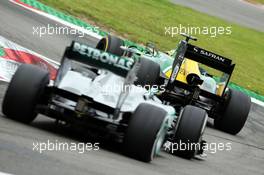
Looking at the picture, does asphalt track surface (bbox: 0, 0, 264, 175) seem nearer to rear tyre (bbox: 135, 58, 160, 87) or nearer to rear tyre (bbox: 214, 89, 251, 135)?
rear tyre (bbox: 214, 89, 251, 135)

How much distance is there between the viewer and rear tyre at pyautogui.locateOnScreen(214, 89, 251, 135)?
55.3ft

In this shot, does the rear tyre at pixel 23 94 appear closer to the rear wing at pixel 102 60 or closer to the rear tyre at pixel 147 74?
the rear wing at pixel 102 60

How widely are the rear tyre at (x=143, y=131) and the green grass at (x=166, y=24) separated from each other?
13.7 m

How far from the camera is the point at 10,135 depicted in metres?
9.86

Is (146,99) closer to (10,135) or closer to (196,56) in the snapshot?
(10,135)

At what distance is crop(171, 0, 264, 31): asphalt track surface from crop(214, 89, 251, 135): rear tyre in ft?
54.9

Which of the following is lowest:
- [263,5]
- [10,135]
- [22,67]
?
[10,135]

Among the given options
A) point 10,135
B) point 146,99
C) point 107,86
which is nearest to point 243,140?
point 146,99

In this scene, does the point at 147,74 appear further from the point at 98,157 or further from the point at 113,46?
the point at 98,157

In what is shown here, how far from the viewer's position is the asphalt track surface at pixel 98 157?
28.6 feet

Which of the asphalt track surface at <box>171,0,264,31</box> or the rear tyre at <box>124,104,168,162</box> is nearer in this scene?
the rear tyre at <box>124,104,168,162</box>

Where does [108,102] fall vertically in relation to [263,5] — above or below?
below

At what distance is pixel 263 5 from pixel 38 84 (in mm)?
28470

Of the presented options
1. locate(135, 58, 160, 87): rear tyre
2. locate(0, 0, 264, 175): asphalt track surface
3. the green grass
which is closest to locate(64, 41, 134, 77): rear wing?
locate(0, 0, 264, 175): asphalt track surface
